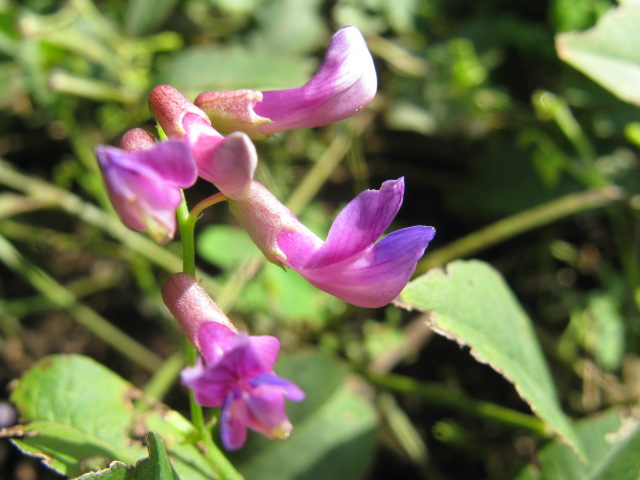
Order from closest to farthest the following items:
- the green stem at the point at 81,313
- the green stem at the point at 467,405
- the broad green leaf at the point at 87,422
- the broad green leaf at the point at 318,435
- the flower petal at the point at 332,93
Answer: the flower petal at the point at 332,93
the broad green leaf at the point at 87,422
the green stem at the point at 467,405
the broad green leaf at the point at 318,435
the green stem at the point at 81,313

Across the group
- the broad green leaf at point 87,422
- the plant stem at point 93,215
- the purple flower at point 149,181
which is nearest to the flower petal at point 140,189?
the purple flower at point 149,181

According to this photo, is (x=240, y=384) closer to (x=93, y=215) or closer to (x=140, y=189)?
(x=140, y=189)

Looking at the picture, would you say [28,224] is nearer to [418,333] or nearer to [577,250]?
[418,333]

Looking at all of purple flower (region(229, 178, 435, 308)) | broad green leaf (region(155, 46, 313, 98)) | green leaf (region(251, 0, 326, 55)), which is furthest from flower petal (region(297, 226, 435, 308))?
green leaf (region(251, 0, 326, 55))

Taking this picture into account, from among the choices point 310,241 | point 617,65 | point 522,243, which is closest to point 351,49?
point 310,241

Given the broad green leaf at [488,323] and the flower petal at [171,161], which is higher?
the flower petal at [171,161]

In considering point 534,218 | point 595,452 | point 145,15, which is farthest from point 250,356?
point 145,15

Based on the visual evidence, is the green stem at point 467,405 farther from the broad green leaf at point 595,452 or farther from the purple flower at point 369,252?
the purple flower at point 369,252
